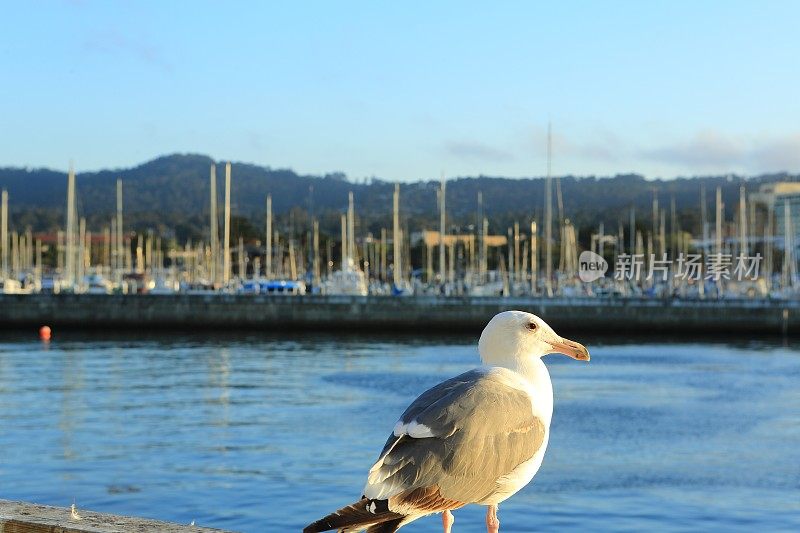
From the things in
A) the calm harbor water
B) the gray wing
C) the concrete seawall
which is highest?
the gray wing

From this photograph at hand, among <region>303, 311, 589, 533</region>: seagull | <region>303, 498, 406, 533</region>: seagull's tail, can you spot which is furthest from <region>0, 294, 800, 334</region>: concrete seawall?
<region>303, 498, 406, 533</region>: seagull's tail

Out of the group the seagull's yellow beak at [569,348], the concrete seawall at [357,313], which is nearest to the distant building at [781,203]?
the concrete seawall at [357,313]

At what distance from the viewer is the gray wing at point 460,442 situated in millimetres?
5207

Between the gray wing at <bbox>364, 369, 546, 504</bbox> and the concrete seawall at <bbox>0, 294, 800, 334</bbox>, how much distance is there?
58.8 meters

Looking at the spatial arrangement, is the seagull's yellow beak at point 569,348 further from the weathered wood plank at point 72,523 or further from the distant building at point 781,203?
the distant building at point 781,203

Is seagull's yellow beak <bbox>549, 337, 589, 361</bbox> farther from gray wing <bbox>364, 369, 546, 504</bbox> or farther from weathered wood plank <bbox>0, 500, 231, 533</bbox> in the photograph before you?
weathered wood plank <bbox>0, 500, 231, 533</bbox>

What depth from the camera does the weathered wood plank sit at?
5.18 meters

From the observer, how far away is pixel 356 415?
28.3 m

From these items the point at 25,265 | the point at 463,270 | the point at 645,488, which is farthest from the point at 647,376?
the point at 25,265

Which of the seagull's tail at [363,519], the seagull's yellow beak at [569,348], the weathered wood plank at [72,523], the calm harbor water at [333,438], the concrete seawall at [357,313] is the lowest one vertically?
the calm harbor water at [333,438]

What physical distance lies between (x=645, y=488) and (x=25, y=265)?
132767 millimetres

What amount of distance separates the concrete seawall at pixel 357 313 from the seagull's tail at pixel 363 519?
59.2 meters

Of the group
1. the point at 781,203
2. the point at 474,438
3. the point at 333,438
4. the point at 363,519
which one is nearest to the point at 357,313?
the point at 333,438

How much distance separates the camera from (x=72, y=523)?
5.22 metres
